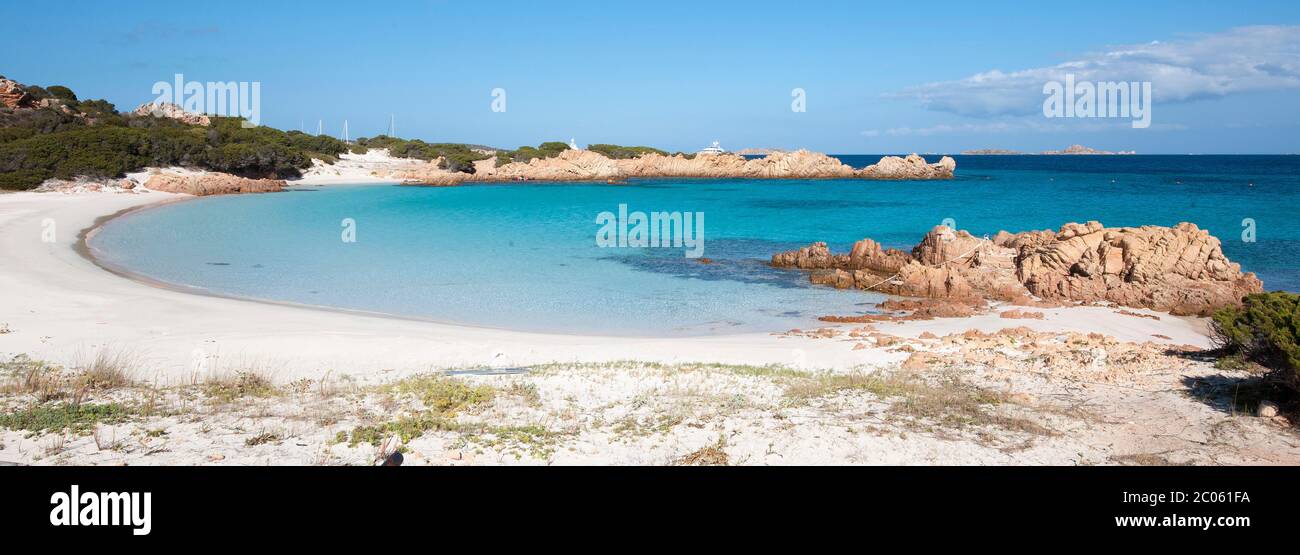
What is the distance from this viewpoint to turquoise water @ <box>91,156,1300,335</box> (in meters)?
16.0

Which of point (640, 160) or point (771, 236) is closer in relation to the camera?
point (771, 236)

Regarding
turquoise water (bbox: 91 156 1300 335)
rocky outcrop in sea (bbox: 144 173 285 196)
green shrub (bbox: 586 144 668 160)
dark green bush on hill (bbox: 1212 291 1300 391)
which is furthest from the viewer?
Result: green shrub (bbox: 586 144 668 160)

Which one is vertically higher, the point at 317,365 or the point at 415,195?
the point at 415,195

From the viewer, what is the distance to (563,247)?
26.3 meters

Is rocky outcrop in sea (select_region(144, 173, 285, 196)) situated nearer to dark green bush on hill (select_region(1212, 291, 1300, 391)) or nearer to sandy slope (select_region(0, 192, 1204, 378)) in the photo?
sandy slope (select_region(0, 192, 1204, 378))

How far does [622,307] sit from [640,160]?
71.2 metres

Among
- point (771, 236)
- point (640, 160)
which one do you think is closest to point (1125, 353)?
point (771, 236)

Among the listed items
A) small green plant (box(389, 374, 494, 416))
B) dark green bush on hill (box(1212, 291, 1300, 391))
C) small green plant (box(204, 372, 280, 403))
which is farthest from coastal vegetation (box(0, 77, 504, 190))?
dark green bush on hill (box(1212, 291, 1300, 391))

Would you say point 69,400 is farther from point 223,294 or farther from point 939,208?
point 939,208

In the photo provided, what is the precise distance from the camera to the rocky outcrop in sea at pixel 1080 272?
15.4m

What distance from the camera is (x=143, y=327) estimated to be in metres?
11.8
